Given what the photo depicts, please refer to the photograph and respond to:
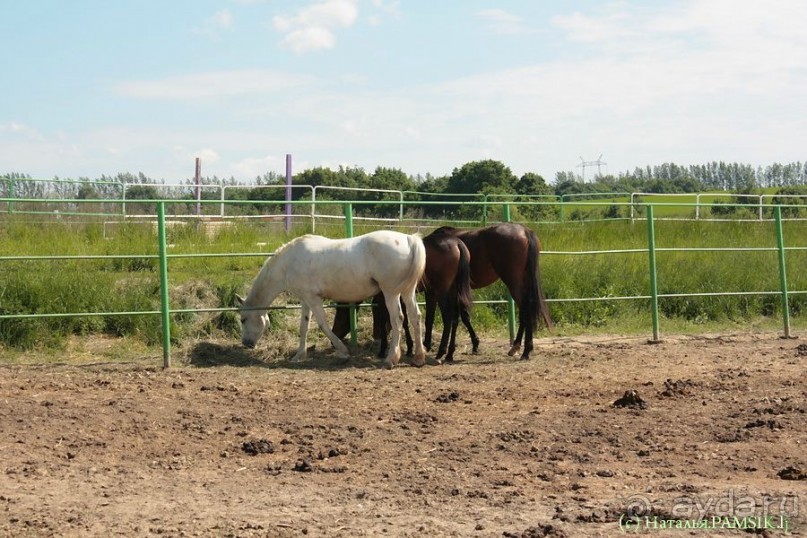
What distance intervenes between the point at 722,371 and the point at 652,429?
2852mm

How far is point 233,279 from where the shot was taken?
1066cm

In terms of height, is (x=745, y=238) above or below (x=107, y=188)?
below

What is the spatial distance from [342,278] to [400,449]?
364 cm

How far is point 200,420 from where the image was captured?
20.6 feet

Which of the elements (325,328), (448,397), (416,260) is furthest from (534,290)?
(448,397)

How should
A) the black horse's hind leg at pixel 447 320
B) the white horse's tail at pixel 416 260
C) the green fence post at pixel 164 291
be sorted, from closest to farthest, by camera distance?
the green fence post at pixel 164 291 → the white horse's tail at pixel 416 260 → the black horse's hind leg at pixel 447 320

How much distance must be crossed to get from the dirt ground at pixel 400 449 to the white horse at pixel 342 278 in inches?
20.3

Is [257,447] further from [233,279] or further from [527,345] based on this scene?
[233,279]

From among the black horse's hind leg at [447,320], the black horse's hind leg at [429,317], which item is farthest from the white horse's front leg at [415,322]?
the black horse's hind leg at [429,317]

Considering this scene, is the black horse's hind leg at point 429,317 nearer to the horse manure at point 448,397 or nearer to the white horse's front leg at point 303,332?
the white horse's front leg at point 303,332

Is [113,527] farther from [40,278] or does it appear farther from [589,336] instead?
[589,336]

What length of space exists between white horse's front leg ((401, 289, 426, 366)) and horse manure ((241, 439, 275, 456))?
138 inches

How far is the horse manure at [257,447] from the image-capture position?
5512mm

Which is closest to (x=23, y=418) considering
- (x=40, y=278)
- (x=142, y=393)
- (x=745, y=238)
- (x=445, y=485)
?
(x=142, y=393)
